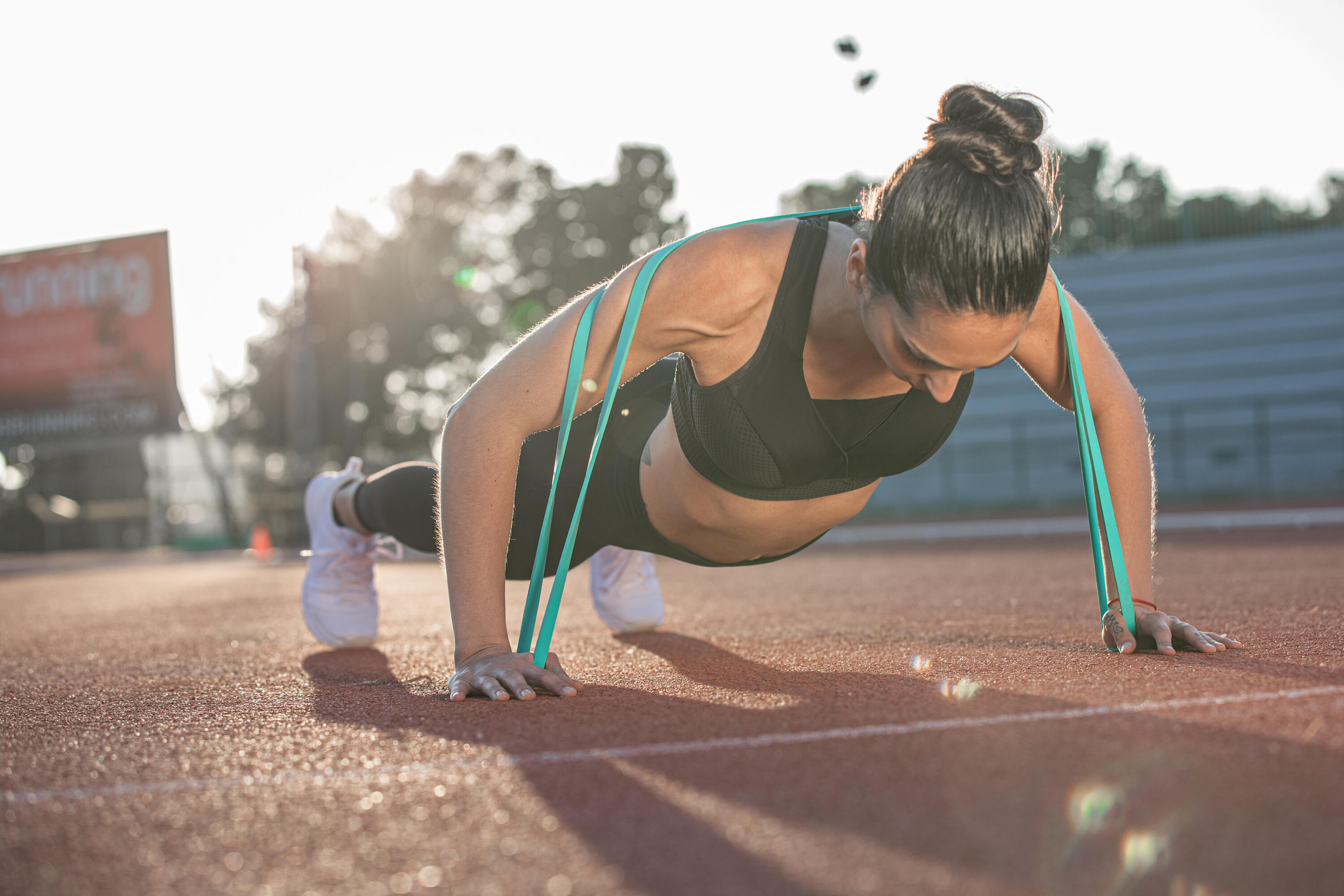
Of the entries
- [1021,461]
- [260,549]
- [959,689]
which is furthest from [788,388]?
[1021,461]

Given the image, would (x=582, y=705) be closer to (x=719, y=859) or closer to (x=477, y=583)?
(x=477, y=583)

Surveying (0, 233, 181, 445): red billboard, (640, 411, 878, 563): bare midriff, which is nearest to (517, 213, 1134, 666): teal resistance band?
(640, 411, 878, 563): bare midriff

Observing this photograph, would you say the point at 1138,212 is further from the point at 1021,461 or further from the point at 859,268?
the point at 859,268

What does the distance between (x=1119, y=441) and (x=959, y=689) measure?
0.78m

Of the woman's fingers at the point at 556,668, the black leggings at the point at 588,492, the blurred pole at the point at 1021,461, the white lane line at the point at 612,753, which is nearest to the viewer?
the white lane line at the point at 612,753

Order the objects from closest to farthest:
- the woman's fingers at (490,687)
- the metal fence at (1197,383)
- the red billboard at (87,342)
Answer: the woman's fingers at (490,687) → the red billboard at (87,342) → the metal fence at (1197,383)

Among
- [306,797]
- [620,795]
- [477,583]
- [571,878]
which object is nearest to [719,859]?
[571,878]

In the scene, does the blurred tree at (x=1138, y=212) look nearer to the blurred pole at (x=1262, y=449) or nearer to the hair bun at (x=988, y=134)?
the blurred pole at (x=1262, y=449)

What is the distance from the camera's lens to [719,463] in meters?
2.18

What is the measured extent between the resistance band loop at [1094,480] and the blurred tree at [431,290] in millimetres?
26958

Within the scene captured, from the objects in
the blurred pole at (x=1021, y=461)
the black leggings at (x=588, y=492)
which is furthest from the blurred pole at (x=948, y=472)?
the black leggings at (x=588, y=492)

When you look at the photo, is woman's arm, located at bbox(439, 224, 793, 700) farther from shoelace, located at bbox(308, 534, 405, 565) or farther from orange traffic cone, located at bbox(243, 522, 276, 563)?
orange traffic cone, located at bbox(243, 522, 276, 563)

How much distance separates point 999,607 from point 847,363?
219cm

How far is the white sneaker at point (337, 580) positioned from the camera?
10.7 ft
